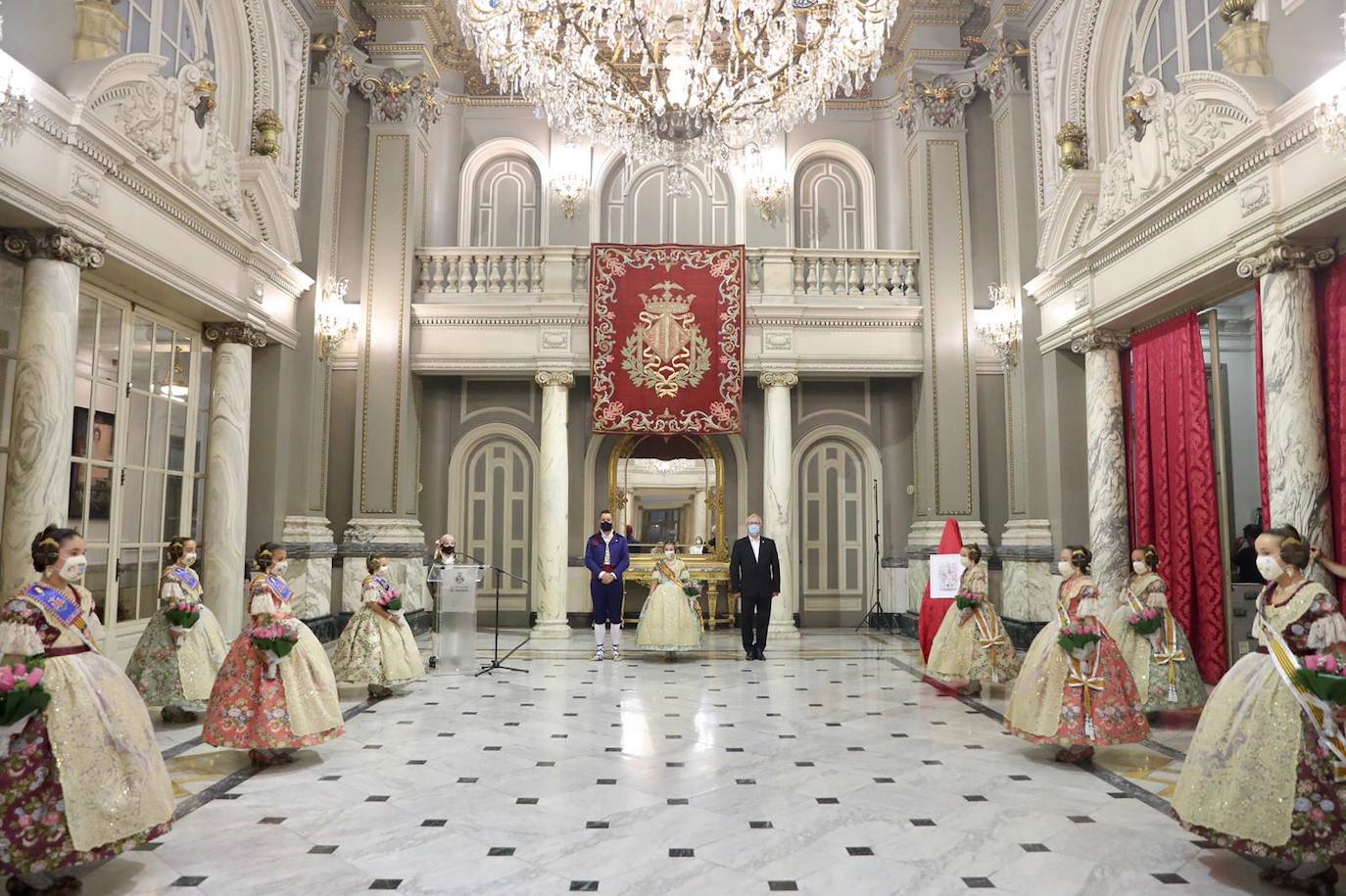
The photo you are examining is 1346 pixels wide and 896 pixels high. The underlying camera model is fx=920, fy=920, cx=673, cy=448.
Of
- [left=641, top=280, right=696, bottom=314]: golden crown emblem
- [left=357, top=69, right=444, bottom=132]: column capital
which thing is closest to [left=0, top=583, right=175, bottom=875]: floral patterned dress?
[left=641, top=280, right=696, bottom=314]: golden crown emblem

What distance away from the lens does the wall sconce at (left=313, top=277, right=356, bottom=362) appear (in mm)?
10500

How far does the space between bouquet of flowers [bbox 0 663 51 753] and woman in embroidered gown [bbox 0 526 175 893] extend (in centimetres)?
3

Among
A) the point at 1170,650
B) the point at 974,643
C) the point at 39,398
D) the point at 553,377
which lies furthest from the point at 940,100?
the point at 39,398

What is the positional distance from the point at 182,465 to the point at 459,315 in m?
4.23

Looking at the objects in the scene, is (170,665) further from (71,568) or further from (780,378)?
(780,378)

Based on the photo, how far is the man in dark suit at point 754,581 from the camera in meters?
10.1

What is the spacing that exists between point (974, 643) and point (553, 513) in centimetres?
576

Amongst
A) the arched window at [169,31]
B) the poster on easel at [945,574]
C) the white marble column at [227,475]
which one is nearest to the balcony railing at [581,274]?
the white marble column at [227,475]

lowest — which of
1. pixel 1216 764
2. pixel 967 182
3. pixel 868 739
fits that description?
pixel 868 739

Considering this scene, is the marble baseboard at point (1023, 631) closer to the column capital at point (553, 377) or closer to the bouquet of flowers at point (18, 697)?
the column capital at point (553, 377)

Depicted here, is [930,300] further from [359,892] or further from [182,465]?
[359,892]

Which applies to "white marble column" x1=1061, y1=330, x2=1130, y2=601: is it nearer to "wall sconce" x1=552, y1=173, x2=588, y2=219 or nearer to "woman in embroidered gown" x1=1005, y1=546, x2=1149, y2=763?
"woman in embroidered gown" x1=1005, y1=546, x2=1149, y2=763

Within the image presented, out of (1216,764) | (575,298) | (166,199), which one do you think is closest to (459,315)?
(575,298)

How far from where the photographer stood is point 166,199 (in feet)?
24.3
